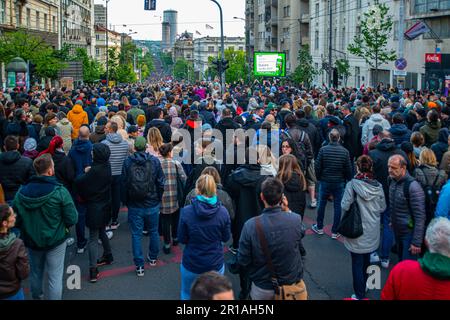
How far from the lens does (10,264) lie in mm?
5410

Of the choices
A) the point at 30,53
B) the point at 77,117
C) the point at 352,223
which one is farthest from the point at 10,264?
the point at 30,53

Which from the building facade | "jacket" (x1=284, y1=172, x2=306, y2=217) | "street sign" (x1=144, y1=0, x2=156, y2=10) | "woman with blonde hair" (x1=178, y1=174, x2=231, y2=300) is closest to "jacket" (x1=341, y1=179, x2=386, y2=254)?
"jacket" (x1=284, y1=172, x2=306, y2=217)

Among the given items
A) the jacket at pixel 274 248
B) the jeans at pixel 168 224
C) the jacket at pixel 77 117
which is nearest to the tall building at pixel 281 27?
the jacket at pixel 77 117

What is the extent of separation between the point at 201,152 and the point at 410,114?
20.6 ft

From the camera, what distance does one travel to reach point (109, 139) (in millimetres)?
9711

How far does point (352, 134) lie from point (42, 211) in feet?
27.6

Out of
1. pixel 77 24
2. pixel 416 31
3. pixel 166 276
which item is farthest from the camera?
pixel 77 24

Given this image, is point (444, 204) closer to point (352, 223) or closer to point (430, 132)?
point (352, 223)

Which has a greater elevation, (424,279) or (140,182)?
(140,182)

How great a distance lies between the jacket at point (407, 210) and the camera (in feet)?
22.1

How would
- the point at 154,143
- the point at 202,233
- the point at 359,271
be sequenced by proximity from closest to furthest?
1. the point at 202,233
2. the point at 359,271
3. the point at 154,143

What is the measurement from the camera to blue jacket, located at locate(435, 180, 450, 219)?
21.6 feet

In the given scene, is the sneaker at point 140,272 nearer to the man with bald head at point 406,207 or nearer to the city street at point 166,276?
the city street at point 166,276

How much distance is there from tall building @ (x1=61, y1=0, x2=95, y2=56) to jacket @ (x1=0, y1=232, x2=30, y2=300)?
181 feet
